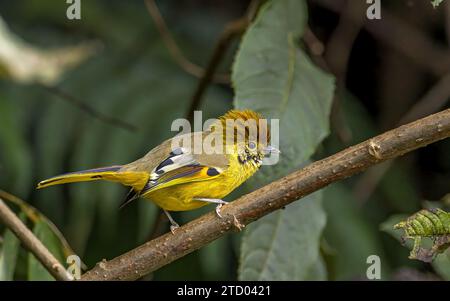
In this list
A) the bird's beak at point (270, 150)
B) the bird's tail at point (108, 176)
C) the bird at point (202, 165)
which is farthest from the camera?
the bird's beak at point (270, 150)

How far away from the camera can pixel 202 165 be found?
1.95 m

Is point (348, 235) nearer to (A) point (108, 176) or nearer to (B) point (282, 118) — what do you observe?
(B) point (282, 118)

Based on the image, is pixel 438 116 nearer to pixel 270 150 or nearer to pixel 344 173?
pixel 344 173

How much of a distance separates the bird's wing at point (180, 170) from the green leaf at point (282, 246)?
25cm

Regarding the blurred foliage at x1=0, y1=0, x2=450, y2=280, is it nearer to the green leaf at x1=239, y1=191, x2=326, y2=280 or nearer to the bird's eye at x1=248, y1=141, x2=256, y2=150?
the green leaf at x1=239, y1=191, x2=326, y2=280

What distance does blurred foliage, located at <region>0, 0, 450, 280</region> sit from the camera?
7.07 ft

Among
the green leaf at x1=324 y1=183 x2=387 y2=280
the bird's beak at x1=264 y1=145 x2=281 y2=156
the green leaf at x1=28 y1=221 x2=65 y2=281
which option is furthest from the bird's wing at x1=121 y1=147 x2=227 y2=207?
the green leaf at x1=324 y1=183 x2=387 y2=280

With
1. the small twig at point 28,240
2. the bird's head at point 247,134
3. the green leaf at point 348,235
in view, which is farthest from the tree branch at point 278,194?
the green leaf at point 348,235

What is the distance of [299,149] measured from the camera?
205 centimetres

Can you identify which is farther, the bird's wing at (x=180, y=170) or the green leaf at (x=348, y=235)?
the green leaf at (x=348, y=235)

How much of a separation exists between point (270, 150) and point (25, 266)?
90cm

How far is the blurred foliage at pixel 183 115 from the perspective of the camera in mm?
2156

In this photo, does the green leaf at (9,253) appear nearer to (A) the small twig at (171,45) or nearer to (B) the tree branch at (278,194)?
(B) the tree branch at (278,194)

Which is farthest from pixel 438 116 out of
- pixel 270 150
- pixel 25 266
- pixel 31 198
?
pixel 31 198
